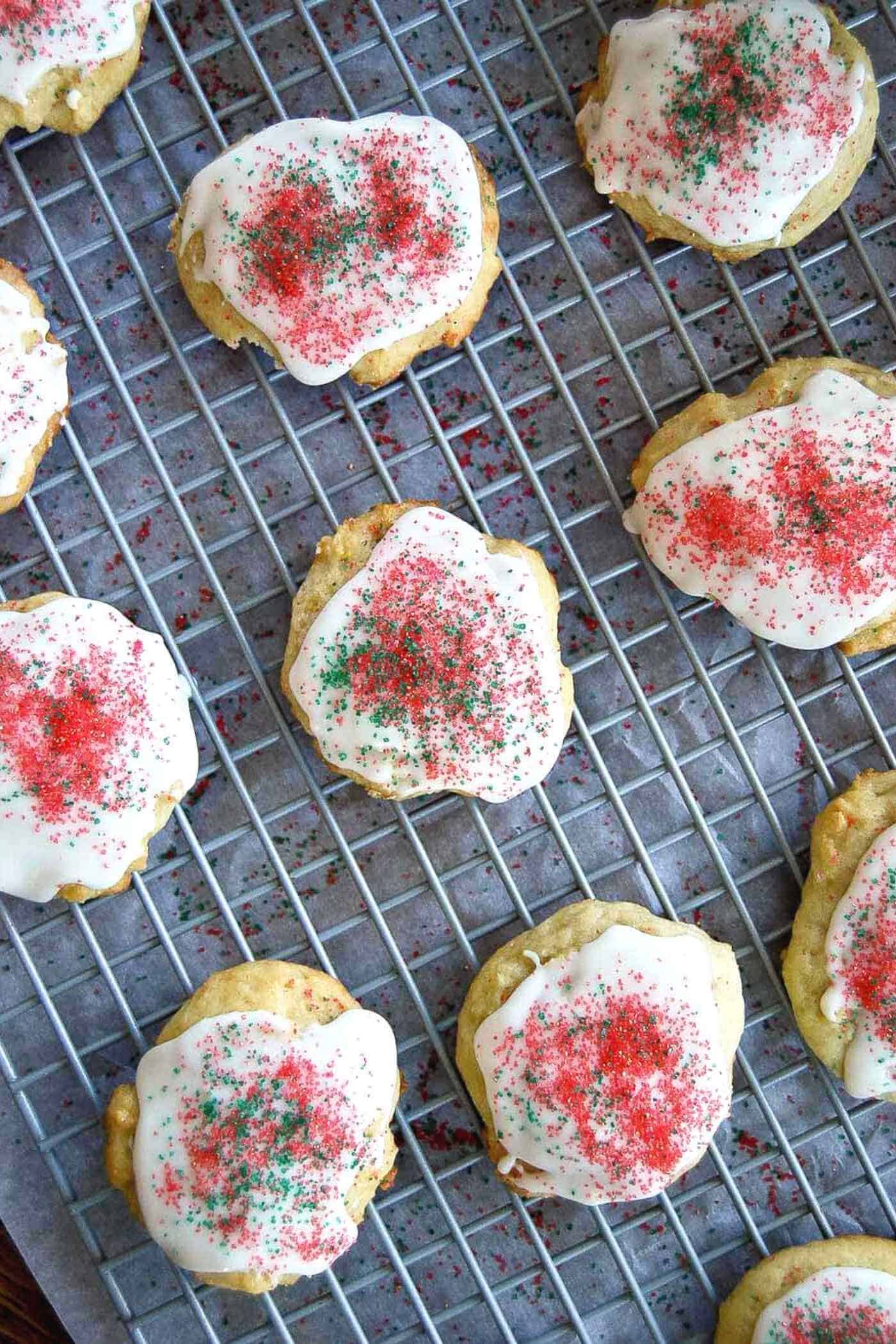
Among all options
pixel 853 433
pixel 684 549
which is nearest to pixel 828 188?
pixel 853 433

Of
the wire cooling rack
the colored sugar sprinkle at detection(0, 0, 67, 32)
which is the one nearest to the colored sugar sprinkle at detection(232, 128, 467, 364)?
the wire cooling rack

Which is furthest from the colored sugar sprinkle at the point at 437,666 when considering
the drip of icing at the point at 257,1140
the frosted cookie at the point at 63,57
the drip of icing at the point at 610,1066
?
the frosted cookie at the point at 63,57

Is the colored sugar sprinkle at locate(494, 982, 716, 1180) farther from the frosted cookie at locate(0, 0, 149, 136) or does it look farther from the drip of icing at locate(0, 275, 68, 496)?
the frosted cookie at locate(0, 0, 149, 136)

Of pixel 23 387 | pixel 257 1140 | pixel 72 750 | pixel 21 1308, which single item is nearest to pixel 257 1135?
pixel 257 1140

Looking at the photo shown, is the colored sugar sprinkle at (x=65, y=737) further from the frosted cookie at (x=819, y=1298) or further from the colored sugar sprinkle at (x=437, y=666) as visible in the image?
the frosted cookie at (x=819, y=1298)

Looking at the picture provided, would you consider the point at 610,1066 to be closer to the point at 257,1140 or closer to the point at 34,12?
the point at 257,1140
